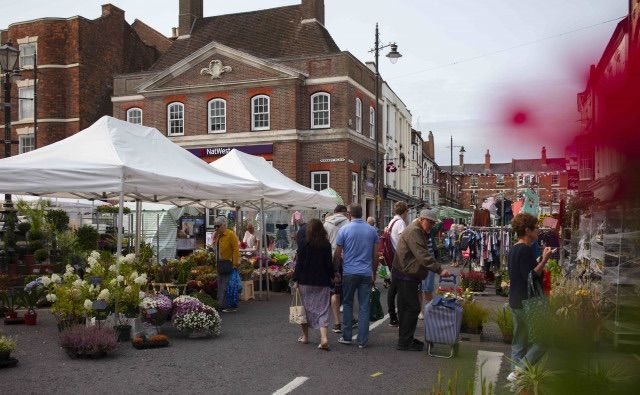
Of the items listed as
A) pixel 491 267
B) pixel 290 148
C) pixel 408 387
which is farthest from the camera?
pixel 290 148

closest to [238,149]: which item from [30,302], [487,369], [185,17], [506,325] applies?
[185,17]

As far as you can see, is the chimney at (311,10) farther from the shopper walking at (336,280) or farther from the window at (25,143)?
the shopper walking at (336,280)

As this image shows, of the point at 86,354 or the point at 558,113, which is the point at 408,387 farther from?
the point at 558,113

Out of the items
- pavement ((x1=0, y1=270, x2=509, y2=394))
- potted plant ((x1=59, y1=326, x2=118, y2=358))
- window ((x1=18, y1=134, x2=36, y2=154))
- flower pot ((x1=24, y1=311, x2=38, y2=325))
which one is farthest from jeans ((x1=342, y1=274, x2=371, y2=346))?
window ((x1=18, y1=134, x2=36, y2=154))

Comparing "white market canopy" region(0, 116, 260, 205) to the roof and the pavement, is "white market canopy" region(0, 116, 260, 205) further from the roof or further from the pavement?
the roof

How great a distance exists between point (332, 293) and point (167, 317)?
2.60m

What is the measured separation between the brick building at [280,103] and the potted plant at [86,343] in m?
23.0

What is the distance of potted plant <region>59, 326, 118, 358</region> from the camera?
7496mm

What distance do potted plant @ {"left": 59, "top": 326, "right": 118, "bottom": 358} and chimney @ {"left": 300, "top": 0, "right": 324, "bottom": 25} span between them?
29105mm

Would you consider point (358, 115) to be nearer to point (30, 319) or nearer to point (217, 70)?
point (217, 70)

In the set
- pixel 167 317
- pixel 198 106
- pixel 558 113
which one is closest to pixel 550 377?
pixel 558 113

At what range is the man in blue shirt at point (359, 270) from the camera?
8312mm

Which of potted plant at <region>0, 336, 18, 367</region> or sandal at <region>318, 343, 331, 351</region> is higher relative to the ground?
potted plant at <region>0, 336, 18, 367</region>

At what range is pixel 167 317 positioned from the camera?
9094mm
